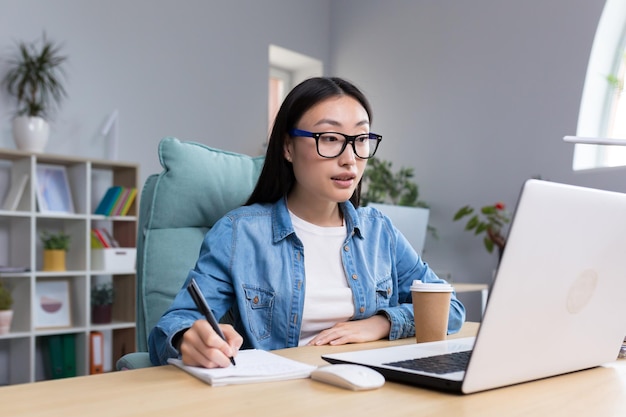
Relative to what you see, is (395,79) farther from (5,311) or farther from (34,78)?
(5,311)

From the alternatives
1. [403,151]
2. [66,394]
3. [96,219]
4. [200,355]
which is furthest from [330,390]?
[403,151]

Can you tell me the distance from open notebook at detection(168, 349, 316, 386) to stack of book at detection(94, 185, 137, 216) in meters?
3.03

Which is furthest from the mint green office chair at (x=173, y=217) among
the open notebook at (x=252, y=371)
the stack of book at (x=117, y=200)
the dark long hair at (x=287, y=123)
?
the stack of book at (x=117, y=200)

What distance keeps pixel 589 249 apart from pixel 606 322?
17 cm

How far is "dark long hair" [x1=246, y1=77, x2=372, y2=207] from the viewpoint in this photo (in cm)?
152

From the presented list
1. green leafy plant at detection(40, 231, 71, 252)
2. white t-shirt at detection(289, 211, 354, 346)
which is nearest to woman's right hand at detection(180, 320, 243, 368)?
white t-shirt at detection(289, 211, 354, 346)

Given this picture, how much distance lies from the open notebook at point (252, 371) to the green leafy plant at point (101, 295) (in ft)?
9.81

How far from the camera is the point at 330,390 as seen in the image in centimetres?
81

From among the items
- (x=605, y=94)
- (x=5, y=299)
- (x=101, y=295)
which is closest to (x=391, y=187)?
(x=605, y=94)

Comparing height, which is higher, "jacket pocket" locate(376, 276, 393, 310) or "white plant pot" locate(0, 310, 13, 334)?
"jacket pocket" locate(376, 276, 393, 310)

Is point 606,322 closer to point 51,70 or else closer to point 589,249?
point 589,249

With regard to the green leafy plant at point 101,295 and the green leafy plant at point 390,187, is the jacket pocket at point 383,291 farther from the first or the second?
the green leafy plant at point 390,187

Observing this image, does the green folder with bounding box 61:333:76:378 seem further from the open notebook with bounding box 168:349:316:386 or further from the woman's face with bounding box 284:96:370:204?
the open notebook with bounding box 168:349:316:386

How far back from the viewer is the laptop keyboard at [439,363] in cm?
85
